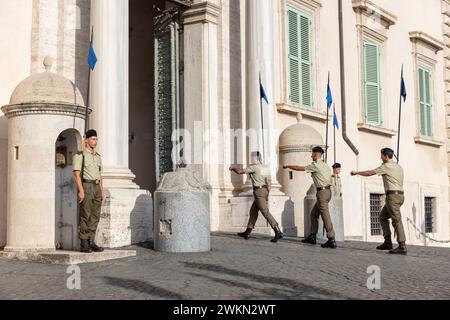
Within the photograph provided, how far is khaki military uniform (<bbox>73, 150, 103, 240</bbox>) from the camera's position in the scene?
820cm

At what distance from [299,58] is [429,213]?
8.30 meters

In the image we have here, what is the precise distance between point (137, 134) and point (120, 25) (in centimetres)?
576

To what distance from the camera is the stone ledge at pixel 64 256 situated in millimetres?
7977

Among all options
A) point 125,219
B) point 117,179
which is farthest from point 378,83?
point 125,219

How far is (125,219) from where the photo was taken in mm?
9930

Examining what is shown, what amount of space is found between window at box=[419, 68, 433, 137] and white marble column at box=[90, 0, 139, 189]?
13.0 m

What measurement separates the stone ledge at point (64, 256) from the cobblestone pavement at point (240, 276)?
0.16 m

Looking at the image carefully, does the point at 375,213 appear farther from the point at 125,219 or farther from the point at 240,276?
the point at 240,276

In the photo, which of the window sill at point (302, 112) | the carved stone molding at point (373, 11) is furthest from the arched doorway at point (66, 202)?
the carved stone molding at point (373, 11)

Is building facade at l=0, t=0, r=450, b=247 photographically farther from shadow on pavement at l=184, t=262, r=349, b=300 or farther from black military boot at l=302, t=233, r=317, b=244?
shadow on pavement at l=184, t=262, r=349, b=300

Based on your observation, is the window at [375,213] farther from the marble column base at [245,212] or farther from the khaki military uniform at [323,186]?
the khaki military uniform at [323,186]

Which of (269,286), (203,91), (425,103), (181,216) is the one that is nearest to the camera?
(269,286)

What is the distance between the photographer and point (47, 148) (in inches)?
340
